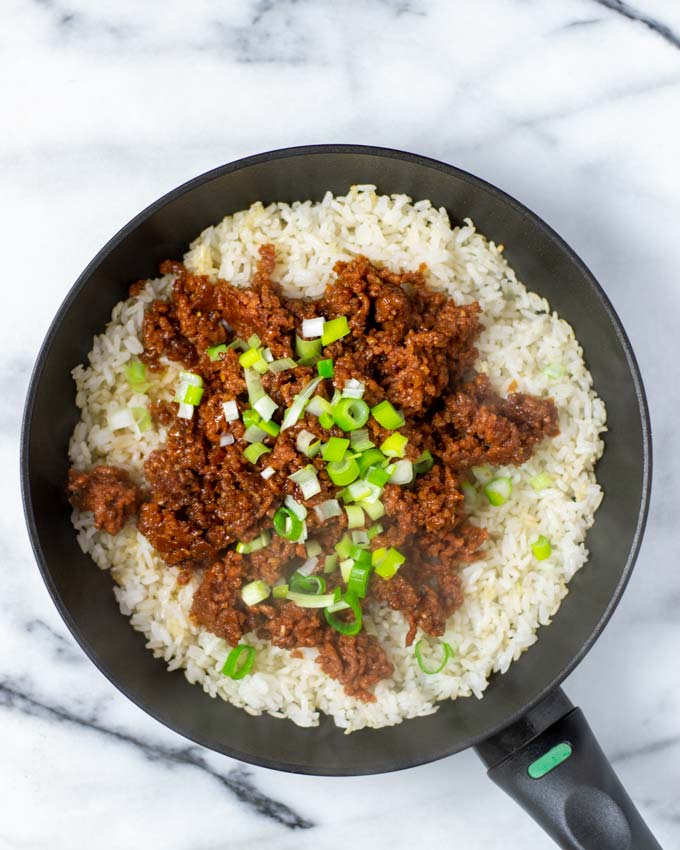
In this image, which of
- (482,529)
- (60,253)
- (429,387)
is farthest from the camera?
(60,253)

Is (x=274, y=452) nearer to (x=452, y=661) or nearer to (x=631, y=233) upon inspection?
(x=452, y=661)

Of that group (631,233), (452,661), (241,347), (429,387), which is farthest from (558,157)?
(452,661)

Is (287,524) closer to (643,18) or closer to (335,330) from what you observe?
(335,330)

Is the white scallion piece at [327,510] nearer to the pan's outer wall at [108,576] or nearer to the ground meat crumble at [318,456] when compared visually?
the ground meat crumble at [318,456]

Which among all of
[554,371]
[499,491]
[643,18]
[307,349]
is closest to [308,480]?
[307,349]

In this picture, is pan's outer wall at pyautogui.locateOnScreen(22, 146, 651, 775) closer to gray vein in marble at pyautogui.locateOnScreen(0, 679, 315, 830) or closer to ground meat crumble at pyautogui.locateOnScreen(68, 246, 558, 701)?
ground meat crumble at pyautogui.locateOnScreen(68, 246, 558, 701)

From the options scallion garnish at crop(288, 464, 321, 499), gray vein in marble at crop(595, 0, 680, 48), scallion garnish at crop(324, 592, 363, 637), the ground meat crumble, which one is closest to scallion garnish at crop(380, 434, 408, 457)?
the ground meat crumble

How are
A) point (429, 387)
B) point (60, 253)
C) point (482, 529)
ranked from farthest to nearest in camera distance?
point (60, 253)
point (482, 529)
point (429, 387)
